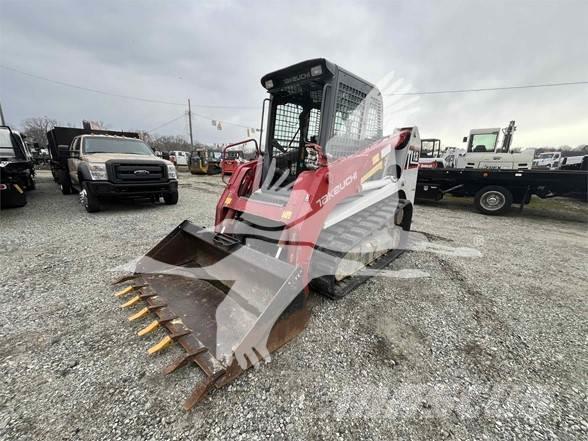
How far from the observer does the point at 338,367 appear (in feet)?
6.12

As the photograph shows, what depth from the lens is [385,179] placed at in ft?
12.9

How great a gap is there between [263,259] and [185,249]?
49.9 inches

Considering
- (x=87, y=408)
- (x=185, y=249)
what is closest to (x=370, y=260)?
(x=185, y=249)

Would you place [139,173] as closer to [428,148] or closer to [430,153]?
[428,148]

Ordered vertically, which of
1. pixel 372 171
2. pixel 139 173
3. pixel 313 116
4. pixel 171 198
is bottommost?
pixel 171 198

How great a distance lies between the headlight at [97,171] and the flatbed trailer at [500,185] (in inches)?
364

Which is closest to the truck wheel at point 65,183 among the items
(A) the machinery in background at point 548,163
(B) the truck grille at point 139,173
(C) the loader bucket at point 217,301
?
(B) the truck grille at point 139,173

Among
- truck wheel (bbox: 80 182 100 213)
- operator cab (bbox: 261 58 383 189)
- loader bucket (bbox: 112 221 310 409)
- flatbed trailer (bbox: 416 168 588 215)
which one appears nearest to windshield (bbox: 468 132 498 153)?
flatbed trailer (bbox: 416 168 588 215)

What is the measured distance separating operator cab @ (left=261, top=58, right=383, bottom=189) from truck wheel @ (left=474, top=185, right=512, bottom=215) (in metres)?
6.42

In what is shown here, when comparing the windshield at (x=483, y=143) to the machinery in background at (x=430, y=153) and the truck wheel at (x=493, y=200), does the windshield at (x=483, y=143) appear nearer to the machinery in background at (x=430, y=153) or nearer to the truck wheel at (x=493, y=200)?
the machinery in background at (x=430, y=153)

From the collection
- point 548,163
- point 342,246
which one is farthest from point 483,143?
point 342,246

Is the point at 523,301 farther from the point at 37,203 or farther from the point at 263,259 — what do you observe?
the point at 37,203

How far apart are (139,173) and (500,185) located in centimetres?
1018

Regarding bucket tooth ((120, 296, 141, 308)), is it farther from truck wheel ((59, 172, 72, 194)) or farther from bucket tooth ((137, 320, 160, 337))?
truck wheel ((59, 172, 72, 194))
